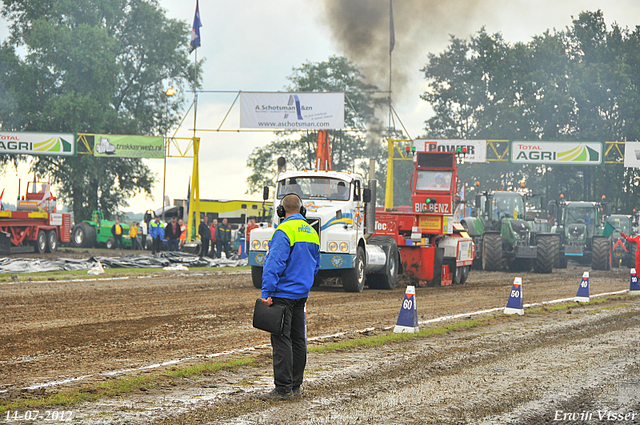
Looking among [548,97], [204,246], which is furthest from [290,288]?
[548,97]

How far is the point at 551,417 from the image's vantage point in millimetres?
6156

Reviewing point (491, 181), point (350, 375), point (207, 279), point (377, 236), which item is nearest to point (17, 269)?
point (207, 279)

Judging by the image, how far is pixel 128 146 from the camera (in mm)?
39969

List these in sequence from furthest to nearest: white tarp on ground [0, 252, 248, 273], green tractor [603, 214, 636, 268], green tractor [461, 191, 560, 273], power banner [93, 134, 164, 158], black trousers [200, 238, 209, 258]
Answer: power banner [93, 134, 164, 158] → green tractor [603, 214, 636, 268] → black trousers [200, 238, 209, 258] → green tractor [461, 191, 560, 273] → white tarp on ground [0, 252, 248, 273]

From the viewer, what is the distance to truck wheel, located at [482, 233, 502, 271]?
2852 cm

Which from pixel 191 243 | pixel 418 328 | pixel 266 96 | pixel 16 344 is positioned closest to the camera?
pixel 16 344

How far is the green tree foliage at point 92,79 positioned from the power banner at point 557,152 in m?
24.3

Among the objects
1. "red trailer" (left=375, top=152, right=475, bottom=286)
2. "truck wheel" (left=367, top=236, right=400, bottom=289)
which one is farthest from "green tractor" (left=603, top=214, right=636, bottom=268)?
"truck wheel" (left=367, top=236, right=400, bottom=289)

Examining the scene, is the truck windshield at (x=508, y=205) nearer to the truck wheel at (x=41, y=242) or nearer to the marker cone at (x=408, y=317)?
the truck wheel at (x=41, y=242)

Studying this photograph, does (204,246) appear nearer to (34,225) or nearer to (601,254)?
(34,225)

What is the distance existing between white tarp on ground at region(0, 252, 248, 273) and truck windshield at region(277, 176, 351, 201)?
8549 mm

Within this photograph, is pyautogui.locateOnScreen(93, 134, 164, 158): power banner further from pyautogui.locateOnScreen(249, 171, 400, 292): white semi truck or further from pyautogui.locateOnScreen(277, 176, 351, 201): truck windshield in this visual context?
pyautogui.locateOnScreen(277, 176, 351, 201): truck windshield

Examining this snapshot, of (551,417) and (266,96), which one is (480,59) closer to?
(266,96)

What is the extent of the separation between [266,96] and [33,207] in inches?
459
